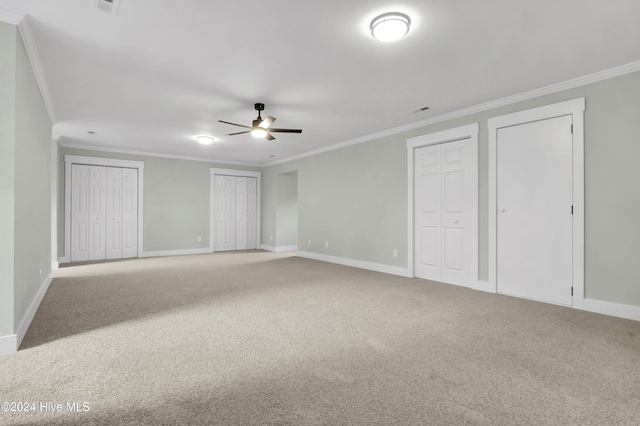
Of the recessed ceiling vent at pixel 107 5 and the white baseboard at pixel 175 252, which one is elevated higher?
the recessed ceiling vent at pixel 107 5

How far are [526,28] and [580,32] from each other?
19.6 inches

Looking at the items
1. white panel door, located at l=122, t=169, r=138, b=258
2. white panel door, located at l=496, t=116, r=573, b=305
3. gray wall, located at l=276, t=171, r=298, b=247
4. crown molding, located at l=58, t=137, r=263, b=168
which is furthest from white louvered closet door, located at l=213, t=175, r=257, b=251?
white panel door, located at l=496, t=116, r=573, b=305

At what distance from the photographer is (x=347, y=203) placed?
689 cm

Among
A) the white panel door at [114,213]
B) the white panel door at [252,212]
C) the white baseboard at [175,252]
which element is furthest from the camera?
the white panel door at [252,212]

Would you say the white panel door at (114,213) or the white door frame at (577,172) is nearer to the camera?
the white door frame at (577,172)

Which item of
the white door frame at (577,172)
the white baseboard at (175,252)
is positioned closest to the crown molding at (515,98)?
the white door frame at (577,172)

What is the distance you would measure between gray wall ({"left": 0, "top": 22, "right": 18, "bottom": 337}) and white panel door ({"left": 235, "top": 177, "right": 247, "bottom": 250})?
704 centimetres

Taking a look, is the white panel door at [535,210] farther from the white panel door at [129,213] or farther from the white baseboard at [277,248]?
the white panel door at [129,213]

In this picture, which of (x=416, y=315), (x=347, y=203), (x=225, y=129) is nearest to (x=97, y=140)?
(x=225, y=129)

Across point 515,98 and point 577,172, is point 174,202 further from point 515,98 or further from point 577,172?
point 577,172

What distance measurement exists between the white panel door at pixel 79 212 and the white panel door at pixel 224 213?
2955mm

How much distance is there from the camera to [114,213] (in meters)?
7.71

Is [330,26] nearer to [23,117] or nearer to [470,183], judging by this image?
[23,117]

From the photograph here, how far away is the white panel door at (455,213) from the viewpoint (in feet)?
15.8
